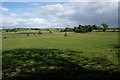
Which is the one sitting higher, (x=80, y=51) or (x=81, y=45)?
(x=81, y=45)

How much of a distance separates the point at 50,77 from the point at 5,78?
2.43 m

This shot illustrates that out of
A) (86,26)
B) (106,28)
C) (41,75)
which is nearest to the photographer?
(41,75)

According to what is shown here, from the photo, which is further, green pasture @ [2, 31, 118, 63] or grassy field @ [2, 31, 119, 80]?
green pasture @ [2, 31, 118, 63]

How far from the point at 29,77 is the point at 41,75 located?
0.80 m

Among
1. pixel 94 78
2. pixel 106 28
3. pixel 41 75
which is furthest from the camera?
pixel 106 28

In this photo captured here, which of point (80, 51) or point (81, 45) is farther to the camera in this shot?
point (81, 45)

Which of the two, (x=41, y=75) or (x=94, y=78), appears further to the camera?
(x=41, y=75)

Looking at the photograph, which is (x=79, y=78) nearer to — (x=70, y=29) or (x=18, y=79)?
(x=18, y=79)

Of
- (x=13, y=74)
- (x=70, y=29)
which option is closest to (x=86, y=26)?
(x=70, y=29)

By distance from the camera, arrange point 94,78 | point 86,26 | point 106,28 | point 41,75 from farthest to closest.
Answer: point 106,28 < point 86,26 < point 41,75 < point 94,78

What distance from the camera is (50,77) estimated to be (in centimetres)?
1302

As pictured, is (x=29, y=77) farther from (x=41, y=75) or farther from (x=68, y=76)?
(x=68, y=76)

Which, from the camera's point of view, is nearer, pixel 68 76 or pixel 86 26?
pixel 68 76

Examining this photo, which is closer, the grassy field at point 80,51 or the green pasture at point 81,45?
the grassy field at point 80,51
